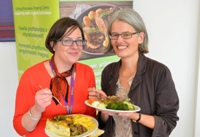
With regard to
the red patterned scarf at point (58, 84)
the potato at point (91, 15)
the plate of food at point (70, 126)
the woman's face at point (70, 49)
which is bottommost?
the plate of food at point (70, 126)

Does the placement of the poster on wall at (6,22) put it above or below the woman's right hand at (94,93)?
above

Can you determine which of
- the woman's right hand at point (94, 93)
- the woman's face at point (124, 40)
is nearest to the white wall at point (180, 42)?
the woman's face at point (124, 40)

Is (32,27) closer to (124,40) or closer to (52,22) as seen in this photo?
(52,22)

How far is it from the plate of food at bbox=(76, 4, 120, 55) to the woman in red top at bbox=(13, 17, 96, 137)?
71 cm

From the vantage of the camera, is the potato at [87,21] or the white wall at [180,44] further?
the white wall at [180,44]

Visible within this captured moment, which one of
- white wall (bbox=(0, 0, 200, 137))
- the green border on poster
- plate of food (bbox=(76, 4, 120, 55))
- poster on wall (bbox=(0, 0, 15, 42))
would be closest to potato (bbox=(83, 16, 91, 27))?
plate of food (bbox=(76, 4, 120, 55))

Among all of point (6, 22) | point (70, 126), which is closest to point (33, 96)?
point (70, 126)

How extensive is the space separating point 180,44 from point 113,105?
1947 millimetres

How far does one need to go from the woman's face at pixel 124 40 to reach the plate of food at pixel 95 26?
0.73 m

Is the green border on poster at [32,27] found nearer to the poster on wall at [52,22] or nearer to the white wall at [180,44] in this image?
the poster on wall at [52,22]

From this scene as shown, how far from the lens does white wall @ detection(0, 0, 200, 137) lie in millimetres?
2834

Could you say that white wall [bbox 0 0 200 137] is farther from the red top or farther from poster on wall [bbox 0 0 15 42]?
the red top

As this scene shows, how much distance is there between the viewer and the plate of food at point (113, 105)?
1221 millimetres

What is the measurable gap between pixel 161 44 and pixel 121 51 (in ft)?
5.95
